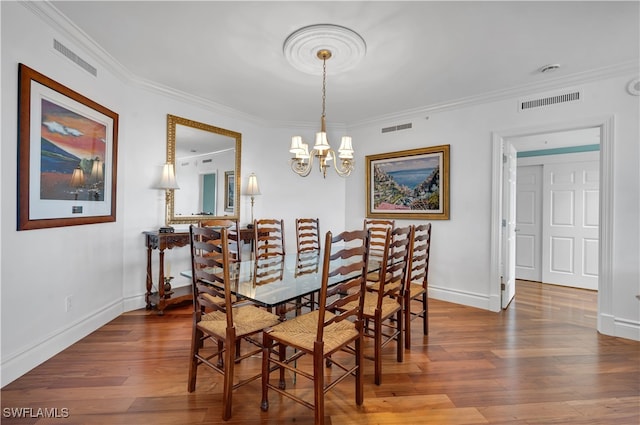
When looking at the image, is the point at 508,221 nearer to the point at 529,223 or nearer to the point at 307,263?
the point at 529,223

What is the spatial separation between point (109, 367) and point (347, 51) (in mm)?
3081

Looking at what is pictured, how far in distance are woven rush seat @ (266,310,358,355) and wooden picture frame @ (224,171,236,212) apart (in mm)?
2628

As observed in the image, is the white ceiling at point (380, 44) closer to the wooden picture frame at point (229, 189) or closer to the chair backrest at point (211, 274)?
the wooden picture frame at point (229, 189)

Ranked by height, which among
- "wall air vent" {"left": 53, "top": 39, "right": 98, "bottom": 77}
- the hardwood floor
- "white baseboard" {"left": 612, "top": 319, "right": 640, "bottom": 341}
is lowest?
the hardwood floor

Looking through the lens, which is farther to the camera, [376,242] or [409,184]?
[409,184]

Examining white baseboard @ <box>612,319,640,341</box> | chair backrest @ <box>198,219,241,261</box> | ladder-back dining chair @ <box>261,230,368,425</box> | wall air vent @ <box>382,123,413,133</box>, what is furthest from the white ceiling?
white baseboard @ <box>612,319,640,341</box>

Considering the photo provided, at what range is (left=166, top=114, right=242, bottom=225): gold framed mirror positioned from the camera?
11.8ft

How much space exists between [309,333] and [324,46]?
7.14 ft

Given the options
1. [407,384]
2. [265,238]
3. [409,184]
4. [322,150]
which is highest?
[322,150]

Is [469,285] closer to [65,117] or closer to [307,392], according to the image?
[307,392]

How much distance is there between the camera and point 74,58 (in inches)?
95.5

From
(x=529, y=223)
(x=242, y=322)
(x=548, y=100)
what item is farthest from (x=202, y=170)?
(x=529, y=223)

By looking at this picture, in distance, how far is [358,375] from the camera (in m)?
1.77

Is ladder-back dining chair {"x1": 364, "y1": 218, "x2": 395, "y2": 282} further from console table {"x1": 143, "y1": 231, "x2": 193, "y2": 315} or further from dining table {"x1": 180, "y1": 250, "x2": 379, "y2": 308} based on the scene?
console table {"x1": 143, "y1": 231, "x2": 193, "y2": 315}
